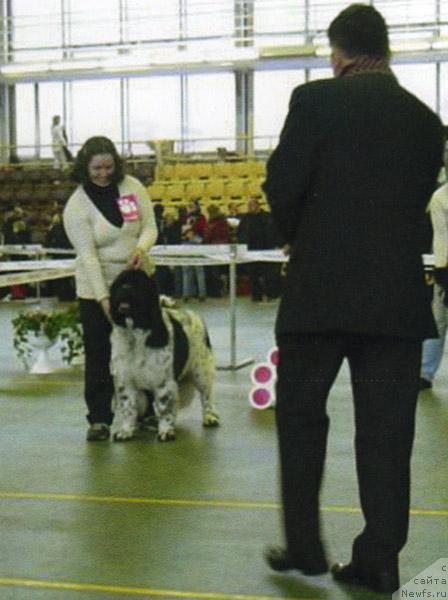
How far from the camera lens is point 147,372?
5.46m

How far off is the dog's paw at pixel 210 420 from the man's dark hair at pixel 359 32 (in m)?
3.09

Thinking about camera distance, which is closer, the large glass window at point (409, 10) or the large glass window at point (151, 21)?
the large glass window at point (409, 10)

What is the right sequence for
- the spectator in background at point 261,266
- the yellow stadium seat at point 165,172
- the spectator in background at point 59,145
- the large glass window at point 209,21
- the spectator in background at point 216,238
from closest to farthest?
the spectator in background at point 261,266, the spectator in background at point 216,238, the yellow stadium seat at point 165,172, the spectator in background at point 59,145, the large glass window at point 209,21

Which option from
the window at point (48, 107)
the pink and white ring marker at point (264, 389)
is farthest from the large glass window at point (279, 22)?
the pink and white ring marker at point (264, 389)

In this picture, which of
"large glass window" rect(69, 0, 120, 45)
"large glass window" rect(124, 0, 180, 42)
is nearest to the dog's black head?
"large glass window" rect(124, 0, 180, 42)

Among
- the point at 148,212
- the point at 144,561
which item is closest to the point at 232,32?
the point at 148,212

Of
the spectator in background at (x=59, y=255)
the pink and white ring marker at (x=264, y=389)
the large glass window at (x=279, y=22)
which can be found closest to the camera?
the pink and white ring marker at (x=264, y=389)

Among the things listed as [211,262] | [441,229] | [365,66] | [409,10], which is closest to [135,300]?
[441,229]

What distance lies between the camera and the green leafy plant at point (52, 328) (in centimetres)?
816

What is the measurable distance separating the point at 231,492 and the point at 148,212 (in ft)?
5.46

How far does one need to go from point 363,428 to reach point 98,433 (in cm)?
263

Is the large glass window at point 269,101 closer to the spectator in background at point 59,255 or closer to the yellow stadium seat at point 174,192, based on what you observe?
the yellow stadium seat at point 174,192

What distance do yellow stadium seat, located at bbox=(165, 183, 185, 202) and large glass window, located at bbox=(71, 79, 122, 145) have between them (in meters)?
4.27

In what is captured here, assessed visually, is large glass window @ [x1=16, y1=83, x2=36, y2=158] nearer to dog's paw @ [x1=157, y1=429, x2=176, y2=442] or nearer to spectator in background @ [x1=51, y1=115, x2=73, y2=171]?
spectator in background @ [x1=51, y1=115, x2=73, y2=171]
